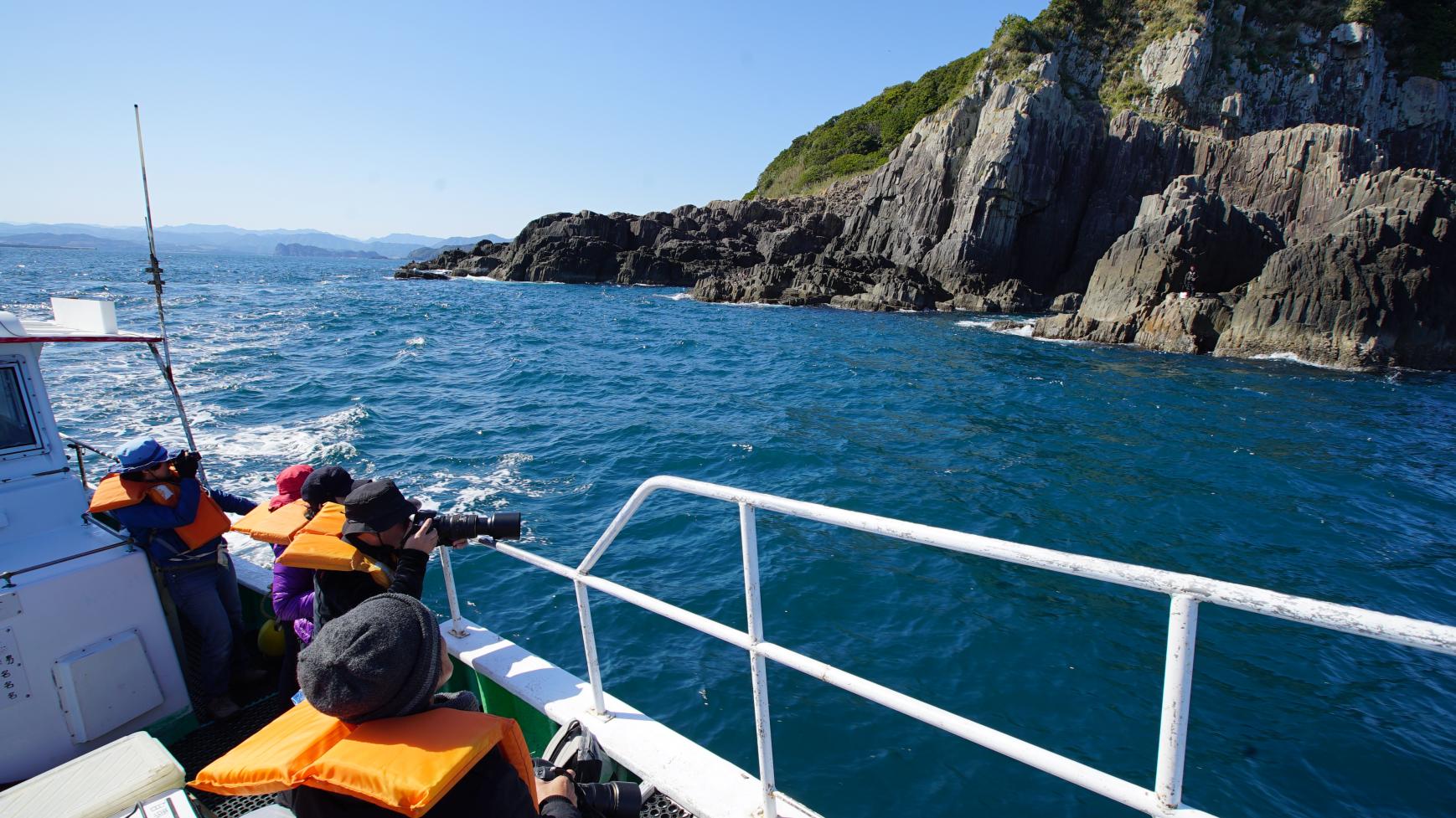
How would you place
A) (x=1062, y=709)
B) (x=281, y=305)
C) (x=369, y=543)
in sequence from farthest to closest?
(x=281, y=305) < (x=1062, y=709) < (x=369, y=543)

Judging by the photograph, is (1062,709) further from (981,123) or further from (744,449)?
(981,123)

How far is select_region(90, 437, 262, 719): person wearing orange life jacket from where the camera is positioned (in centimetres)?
396

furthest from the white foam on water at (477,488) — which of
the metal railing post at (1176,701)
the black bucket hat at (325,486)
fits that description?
the metal railing post at (1176,701)

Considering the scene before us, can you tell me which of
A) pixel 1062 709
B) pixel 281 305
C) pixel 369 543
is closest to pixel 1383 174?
pixel 1062 709

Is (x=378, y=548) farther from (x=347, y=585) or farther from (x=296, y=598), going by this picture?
(x=296, y=598)

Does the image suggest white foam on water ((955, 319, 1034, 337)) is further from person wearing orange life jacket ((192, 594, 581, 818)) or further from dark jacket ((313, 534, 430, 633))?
person wearing orange life jacket ((192, 594, 581, 818))

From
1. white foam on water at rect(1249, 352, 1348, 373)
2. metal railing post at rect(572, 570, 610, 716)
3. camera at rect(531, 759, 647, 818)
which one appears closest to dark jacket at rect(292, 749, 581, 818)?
camera at rect(531, 759, 647, 818)

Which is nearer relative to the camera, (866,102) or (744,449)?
(744,449)

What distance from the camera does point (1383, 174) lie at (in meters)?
29.6

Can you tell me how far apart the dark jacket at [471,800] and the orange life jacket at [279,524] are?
2245 mm

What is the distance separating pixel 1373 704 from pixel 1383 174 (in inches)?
A: 1380

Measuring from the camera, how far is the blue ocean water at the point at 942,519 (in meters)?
5.84

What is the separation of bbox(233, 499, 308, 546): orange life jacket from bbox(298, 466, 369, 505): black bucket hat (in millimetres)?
114

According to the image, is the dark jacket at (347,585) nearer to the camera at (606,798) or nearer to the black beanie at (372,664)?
the camera at (606,798)
